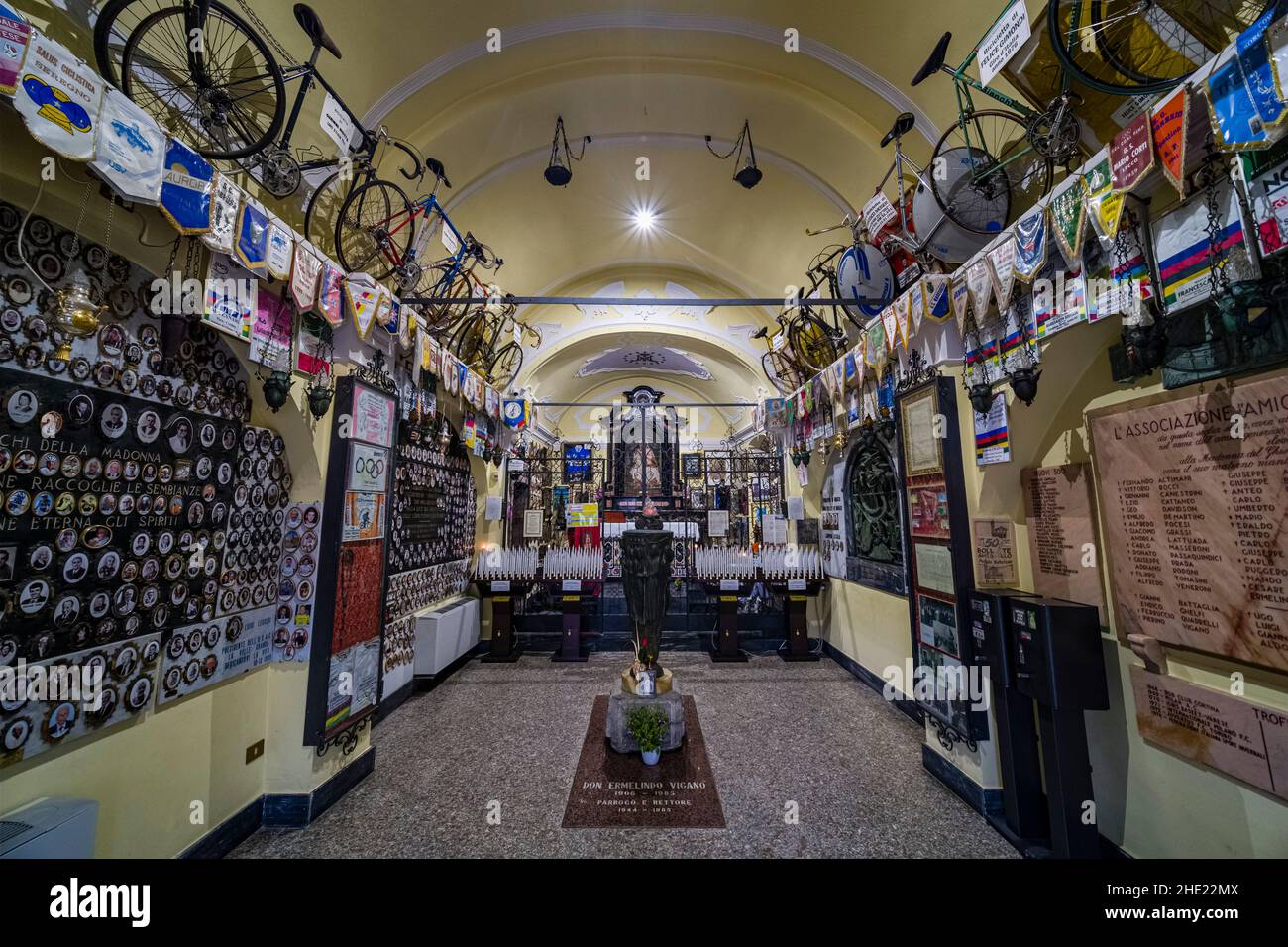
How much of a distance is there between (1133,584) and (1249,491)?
74 centimetres

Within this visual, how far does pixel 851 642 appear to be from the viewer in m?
5.61

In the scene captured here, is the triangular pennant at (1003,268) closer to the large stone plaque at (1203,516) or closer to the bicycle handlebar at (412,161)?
the large stone plaque at (1203,516)

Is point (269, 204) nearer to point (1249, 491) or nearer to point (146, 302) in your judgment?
point (146, 302)

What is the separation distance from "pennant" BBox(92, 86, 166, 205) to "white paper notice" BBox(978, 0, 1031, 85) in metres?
4.19

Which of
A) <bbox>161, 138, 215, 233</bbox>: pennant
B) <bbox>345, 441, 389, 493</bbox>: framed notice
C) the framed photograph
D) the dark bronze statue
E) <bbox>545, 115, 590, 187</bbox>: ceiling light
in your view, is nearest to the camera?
<bbox>161, 138, 215, 233</bbox>: pennant

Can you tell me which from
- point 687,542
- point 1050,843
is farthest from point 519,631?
point 1050,843

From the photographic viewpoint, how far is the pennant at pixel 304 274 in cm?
272

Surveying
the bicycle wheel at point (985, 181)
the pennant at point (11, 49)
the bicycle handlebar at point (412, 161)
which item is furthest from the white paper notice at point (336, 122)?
the bicycle wheel at point (985, 181)

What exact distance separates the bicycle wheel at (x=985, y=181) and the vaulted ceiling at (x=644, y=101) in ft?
2.36

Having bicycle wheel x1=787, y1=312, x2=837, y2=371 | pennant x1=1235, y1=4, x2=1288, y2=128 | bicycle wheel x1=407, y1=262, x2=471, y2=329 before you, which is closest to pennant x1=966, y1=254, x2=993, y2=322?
pennant x1=1235, y1=4, x2=1288, y2=128

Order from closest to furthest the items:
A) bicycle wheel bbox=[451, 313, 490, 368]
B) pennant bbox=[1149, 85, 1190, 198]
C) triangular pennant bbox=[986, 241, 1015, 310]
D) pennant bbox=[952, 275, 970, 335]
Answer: pennant bbox=[1149, 85, 1190, 198] < triangular pennant bbox=[986, 241, 1015, 310] < pennant bbox=[952, 275, 970, 335] < bicycle wheel bbox=[451, 313, 490, 368]

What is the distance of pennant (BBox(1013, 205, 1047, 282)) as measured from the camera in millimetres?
2447

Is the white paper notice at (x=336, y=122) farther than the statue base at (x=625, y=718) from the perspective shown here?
No

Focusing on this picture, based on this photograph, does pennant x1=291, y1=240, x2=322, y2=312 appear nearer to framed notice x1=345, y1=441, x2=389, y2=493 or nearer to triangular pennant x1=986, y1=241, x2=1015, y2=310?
framed notice x1=345, y1=441, x2=389, y2=493
